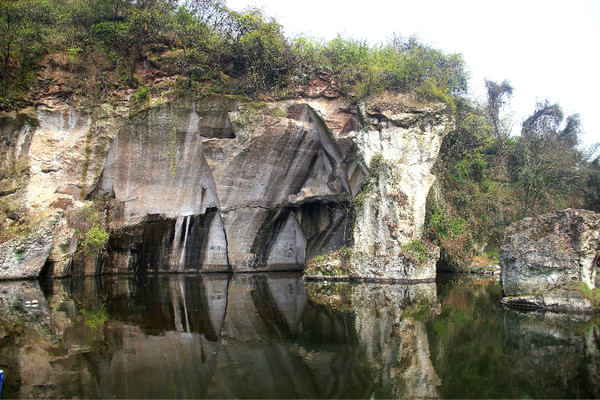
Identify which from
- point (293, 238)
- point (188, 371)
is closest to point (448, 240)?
point (293, 238)

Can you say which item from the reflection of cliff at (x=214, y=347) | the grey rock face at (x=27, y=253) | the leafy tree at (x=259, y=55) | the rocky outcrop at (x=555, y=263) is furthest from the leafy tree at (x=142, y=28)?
the rocky outcrop at (x=555, y=263)

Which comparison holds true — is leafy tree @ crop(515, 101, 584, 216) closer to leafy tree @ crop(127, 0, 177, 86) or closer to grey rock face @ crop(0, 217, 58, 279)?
leafy tree @ crop(127, 0, 177, 86)

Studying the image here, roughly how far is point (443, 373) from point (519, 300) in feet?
20.5

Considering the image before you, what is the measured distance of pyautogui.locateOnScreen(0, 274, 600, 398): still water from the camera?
226 inches

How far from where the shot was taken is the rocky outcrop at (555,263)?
1106 centimetres

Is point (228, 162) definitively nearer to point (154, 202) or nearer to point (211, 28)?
point (154, 202)

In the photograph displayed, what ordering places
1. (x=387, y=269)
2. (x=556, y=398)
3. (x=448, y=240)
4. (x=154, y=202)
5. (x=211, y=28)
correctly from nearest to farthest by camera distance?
1. (x=556, y=398)
2. (x=387, y=269)
3. (x=448, y=240)
4. (x=154, y=202)
5. (x=211, y=28)

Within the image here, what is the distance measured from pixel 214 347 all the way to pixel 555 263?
865cm

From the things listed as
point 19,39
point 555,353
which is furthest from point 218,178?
point 555,353

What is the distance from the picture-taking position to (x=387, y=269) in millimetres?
17391

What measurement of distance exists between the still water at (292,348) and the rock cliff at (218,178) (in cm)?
580

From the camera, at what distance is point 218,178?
65.7 feet

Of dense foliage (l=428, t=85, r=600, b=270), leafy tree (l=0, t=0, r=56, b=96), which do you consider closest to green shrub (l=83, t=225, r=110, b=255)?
leafy tree (l=0, t=0, r=56, b=96)

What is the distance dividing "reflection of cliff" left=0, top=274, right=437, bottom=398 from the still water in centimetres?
3
